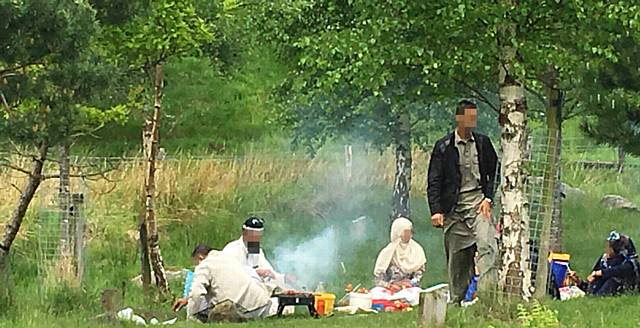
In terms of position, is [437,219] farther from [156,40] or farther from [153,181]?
[153,181]

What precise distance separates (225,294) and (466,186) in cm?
204

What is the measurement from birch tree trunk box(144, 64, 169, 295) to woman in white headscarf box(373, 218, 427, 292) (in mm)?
2255

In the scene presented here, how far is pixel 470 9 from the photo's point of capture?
6.93m

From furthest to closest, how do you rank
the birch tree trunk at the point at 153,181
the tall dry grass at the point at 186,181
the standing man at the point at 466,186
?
the tall dry grass at the point at 186,181 < the birch tree trunk at the point at 153,181 < the standing man at the point at 466,186

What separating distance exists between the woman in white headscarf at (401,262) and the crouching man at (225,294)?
2.04 m

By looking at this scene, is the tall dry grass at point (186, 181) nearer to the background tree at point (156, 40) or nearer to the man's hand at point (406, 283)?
the background tree at point (156, 40)

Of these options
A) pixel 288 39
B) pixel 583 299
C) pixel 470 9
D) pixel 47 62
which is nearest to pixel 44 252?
pixel 288 39

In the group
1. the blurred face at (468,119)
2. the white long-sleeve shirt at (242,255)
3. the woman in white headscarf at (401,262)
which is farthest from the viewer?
the woman in white headscarf at (401,262)

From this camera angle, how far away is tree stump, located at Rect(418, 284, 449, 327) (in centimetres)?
662

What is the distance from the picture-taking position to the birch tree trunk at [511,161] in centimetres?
718

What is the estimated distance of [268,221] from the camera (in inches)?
681

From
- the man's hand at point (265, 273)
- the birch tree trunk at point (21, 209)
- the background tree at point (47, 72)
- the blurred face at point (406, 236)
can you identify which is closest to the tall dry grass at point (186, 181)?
the birch tree trunk at point (21, 209)

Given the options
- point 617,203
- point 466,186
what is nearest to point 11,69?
point 466,186

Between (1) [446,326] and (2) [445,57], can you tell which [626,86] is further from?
(1) [446,326]
